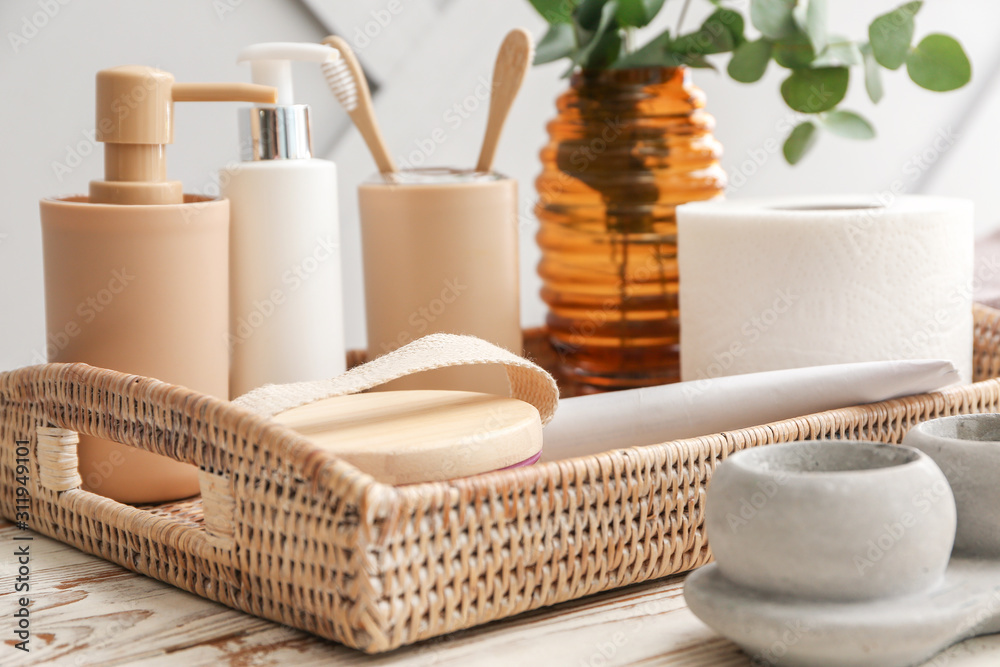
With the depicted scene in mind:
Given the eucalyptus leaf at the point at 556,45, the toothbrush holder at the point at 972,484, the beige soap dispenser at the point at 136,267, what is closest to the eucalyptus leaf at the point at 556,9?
the eucalyptus leaf at the point at 556,45

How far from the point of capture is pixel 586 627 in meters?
0.33

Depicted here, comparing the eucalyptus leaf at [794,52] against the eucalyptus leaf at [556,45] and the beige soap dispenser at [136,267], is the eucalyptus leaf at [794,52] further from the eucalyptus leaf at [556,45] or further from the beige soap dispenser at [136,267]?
the beige soap dispenser at [136,267]

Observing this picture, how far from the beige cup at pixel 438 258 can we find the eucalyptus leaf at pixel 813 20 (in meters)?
0.19

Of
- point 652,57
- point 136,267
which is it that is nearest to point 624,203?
point 652,57

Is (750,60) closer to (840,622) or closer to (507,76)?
(507,76)

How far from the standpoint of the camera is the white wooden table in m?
0.31

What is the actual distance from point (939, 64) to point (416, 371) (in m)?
0.37

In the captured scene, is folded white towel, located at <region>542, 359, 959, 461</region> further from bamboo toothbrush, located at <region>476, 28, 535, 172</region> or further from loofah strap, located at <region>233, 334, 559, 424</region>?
bamboo toothbrush, located at <region>476, 28, 535, 172</region>

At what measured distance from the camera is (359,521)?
28cm

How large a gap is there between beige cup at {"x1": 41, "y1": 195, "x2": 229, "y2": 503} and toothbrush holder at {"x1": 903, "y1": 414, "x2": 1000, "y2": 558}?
0.30 metres

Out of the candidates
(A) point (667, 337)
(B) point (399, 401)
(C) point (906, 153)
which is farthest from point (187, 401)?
(C) point (906, 153)

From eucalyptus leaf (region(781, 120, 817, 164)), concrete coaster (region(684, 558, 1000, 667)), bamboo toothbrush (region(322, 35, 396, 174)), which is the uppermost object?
bamboo toothbrush (region(322, 35, 396, 174))

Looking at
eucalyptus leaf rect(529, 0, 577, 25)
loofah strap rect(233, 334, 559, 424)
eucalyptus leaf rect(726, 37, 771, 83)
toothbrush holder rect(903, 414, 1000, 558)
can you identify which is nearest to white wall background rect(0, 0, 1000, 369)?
eucalyptus leaf rect(529, 0, 577, 25)

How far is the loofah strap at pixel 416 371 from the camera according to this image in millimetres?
359
